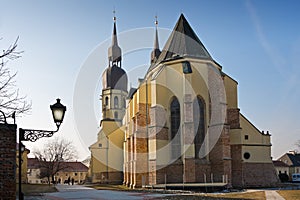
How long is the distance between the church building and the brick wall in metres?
21.6

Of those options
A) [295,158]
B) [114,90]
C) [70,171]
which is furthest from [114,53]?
[295,158]

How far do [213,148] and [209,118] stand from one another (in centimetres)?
261

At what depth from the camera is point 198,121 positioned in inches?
1224

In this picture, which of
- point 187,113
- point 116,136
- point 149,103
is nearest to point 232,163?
point 187,113

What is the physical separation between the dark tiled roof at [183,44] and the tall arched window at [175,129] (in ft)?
14.7

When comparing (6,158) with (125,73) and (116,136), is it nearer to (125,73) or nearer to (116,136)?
(116,136)

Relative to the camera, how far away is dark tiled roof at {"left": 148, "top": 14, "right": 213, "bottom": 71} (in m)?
32.7

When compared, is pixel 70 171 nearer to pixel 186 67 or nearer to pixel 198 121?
pixel 198 121

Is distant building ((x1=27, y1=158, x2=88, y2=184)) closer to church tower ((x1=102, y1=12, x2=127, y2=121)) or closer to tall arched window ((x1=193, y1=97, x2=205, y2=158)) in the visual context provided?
church tower ((x1=102, y1=12, x2=127, y2=121))

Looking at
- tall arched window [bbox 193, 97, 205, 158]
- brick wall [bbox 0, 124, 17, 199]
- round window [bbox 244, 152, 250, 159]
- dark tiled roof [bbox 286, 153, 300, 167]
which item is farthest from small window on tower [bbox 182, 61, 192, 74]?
dark tiled roof [bbox 286, 153, 300, 167]

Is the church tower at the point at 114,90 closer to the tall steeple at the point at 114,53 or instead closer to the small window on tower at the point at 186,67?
the tall steeple at the point at 114,53

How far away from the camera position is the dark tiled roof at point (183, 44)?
1288 inches

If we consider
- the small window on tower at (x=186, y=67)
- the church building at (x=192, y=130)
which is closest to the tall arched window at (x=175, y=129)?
the church building at (x=192, y=130)

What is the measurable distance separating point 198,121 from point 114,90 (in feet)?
96.4
